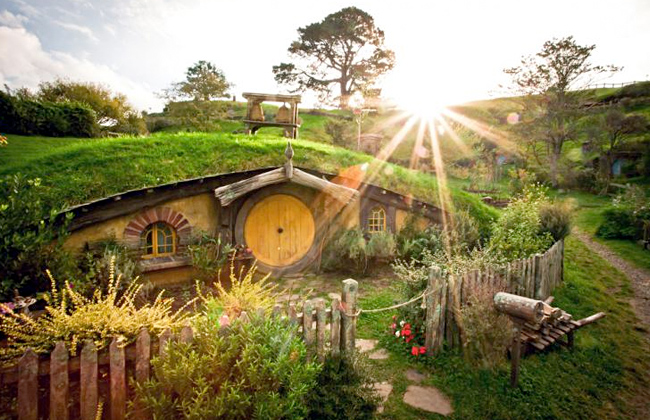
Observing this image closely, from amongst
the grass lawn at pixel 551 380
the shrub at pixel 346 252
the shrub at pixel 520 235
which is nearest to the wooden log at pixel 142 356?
the grass lawn at pixel 551 380

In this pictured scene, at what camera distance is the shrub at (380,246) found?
9211 millimetres

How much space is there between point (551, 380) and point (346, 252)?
532 cm

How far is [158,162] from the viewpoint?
877cm

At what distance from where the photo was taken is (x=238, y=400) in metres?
Result: 2.93

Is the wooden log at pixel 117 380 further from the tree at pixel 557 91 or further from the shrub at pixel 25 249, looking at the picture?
the tree at pixel 557 91

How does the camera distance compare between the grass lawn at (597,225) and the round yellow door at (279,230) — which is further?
the grass lawn at (597,225)

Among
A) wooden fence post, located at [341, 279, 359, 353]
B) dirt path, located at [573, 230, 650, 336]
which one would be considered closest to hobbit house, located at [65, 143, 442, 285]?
wooden fence post, located at [341, 279, 359, 353]

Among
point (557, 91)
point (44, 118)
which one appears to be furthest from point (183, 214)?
point (557, 91)

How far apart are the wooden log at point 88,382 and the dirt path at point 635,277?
366 inches

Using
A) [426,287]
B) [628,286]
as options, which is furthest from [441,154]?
[426,287]

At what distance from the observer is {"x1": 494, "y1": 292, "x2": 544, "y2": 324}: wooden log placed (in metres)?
4.32

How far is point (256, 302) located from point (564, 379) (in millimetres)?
4625

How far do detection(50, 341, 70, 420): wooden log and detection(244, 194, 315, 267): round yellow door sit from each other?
6132 mm

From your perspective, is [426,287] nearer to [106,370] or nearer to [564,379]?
[564,379]
